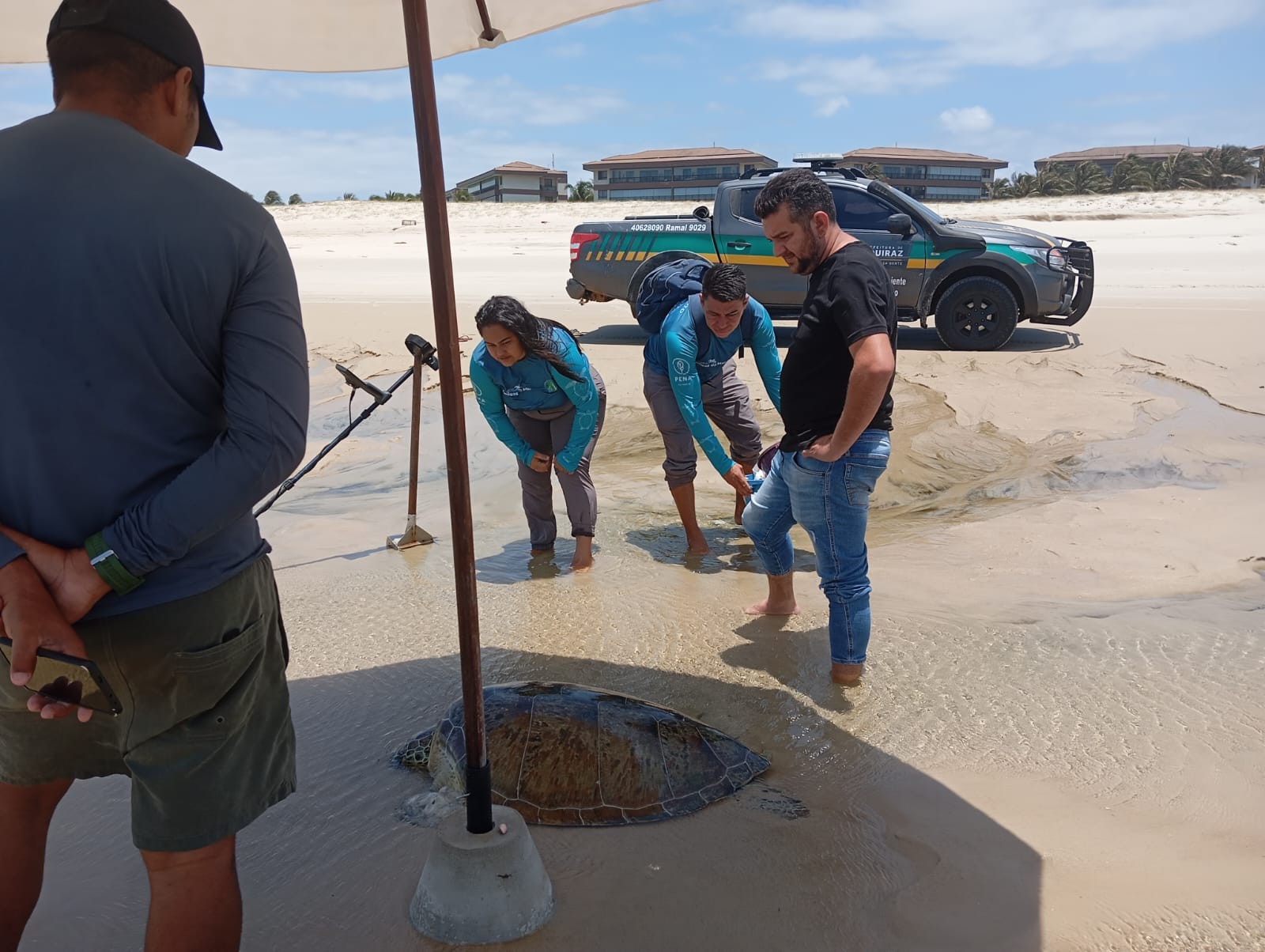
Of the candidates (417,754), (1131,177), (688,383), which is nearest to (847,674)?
(417,754)

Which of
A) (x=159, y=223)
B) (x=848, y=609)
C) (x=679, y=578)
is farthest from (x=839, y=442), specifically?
(x=159, y=223)

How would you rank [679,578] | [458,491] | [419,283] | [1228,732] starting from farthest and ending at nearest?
[419,283] < [679,578] < [1228,732] < [458,491]

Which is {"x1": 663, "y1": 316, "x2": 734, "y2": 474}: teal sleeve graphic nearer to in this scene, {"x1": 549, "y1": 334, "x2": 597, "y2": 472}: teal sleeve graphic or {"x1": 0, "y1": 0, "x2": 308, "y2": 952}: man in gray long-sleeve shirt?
{"x1": 549, "y1": 334, "x2": 597, "y2": 472}: teal sleeve graphic

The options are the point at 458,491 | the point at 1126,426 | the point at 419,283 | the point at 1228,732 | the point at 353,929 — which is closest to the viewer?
the point at 458,491

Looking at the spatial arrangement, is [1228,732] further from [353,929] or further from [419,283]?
[419,283]

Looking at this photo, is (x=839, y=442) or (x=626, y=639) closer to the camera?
(x=839, y=442)

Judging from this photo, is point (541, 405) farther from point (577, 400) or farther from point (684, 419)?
point (684, 419)

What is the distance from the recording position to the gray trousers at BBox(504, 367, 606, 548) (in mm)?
5215

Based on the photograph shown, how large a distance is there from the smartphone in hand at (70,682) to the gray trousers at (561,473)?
12.0ft

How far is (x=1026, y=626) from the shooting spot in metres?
4.04

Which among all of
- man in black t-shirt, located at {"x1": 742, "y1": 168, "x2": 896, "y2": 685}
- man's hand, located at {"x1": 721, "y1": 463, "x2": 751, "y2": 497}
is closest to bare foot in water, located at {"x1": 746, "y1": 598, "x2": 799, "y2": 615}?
man's hand, located at {"x1": 721, "y1": 463, "x2": 751, "y2": 497}

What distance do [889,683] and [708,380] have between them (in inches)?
91.1

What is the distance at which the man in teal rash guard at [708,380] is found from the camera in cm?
470

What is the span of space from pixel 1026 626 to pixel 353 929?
9.82ft
